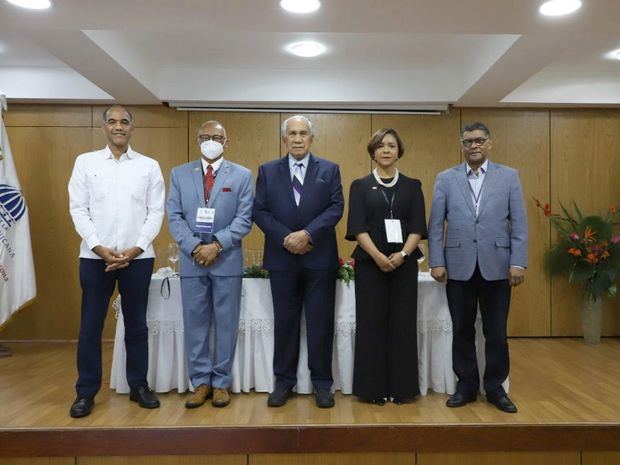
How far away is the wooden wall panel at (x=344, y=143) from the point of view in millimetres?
5266

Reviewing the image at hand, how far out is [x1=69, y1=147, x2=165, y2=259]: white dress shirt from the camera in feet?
9.03

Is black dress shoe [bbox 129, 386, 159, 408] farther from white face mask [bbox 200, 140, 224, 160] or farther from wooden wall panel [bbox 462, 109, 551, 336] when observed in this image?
wooden wall panel [bbox 462, 109, 551, 336]

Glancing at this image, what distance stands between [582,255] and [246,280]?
364 cm

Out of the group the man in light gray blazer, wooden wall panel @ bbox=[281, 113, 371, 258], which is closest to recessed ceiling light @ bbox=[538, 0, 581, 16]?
the man in light gray blazer

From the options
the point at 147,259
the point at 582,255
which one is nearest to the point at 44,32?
the point at 147,259

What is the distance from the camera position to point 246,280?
10.4ft

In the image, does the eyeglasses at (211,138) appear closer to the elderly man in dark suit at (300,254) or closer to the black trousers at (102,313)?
the elderly man in dark suit at (300,254)

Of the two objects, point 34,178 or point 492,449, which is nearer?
point 492,449

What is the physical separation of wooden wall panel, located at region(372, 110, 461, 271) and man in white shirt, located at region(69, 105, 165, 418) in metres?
3.09

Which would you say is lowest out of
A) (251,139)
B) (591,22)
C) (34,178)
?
(34,178)

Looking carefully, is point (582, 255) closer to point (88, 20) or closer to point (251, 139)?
point (251, 139)

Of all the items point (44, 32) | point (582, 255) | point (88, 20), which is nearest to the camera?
point (88, 20)

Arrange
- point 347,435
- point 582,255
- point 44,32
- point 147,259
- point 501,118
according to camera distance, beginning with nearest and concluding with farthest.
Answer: point 347,435
point 147,259
point 44,32
point 582,255
point 501,118

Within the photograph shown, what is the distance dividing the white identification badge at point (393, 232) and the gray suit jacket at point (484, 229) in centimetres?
22
